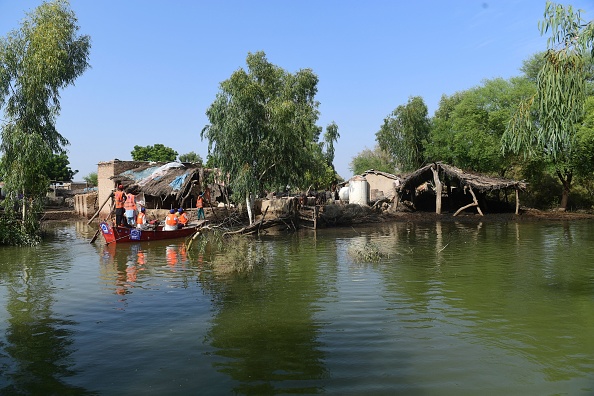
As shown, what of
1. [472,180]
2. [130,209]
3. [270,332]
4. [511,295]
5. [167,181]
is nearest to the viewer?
[270,332]

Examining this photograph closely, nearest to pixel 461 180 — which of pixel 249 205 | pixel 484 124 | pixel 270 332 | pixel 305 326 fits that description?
pixel 484 124

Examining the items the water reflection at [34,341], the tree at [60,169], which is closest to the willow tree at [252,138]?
the water reflection at [34,341]

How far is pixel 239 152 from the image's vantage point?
71.1 ft

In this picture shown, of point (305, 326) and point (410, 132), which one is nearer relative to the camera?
point (305, 326)

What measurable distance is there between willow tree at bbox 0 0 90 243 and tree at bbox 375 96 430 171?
29618mm

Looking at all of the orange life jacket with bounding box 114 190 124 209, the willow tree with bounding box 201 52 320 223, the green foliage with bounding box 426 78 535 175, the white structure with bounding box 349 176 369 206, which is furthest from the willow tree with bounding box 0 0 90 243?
the green foliage with bounding box 426 78 535 175

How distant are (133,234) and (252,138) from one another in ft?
23.1

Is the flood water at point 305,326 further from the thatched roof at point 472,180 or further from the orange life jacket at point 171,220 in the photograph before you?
the thatched roof at point 472,180

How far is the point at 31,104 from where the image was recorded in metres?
18.5

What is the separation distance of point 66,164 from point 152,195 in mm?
35496

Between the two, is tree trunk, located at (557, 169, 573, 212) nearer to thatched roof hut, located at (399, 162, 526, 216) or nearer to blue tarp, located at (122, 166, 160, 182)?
thatched roof hut, located at (399, 162, 526, 216)

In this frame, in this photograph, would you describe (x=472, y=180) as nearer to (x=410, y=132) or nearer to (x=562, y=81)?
(x=410, y=132)

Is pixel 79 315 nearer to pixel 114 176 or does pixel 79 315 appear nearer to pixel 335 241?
pixel 335 241

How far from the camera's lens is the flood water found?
5.48 meters
